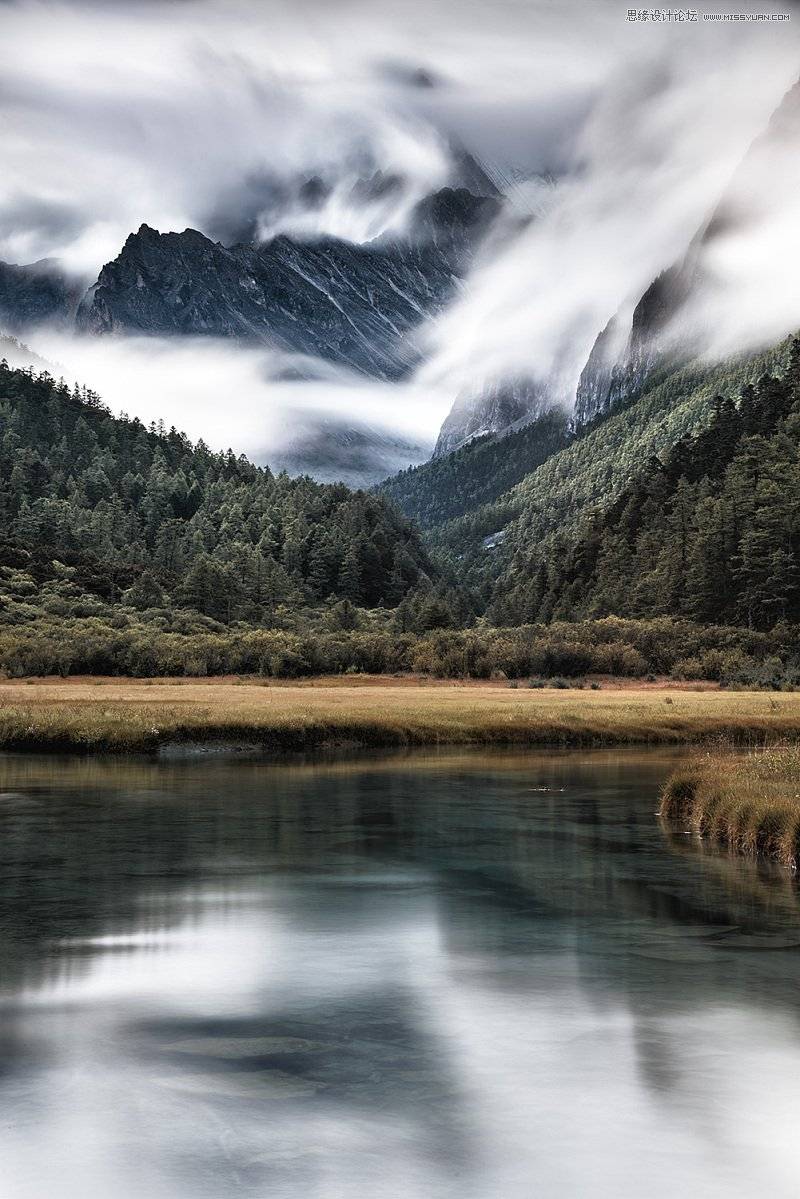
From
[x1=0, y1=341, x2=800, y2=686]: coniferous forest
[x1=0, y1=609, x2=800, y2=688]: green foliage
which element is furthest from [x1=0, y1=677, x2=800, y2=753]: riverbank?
[x1=0, y1=341, x2=800, y2=686]: coniferous forest

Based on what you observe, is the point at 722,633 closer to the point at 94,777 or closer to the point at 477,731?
the point at 477,731

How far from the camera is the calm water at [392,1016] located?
12930mm

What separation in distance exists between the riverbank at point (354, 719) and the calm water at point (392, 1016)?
25114 mm

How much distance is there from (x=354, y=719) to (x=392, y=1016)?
4915 cm

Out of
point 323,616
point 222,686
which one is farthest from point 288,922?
point 323,616

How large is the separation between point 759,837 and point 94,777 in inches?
1053

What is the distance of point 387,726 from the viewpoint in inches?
2660

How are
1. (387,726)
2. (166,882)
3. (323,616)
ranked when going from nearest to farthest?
(166,882) → (387,726) → (323,616)

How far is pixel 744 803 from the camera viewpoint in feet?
111

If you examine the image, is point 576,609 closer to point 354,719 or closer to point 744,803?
point 354,719

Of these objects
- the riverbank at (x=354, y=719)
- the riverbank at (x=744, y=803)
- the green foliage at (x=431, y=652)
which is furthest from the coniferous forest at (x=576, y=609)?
the riverbank at (x=744, y=803)

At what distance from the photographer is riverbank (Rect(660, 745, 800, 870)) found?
1218 inches

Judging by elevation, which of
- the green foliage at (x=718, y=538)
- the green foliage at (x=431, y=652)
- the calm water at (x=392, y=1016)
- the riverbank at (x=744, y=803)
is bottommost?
the calm water at (x=392, y=1016)

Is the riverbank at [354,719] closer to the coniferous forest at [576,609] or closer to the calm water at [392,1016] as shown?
the calm water at [392,1016]
